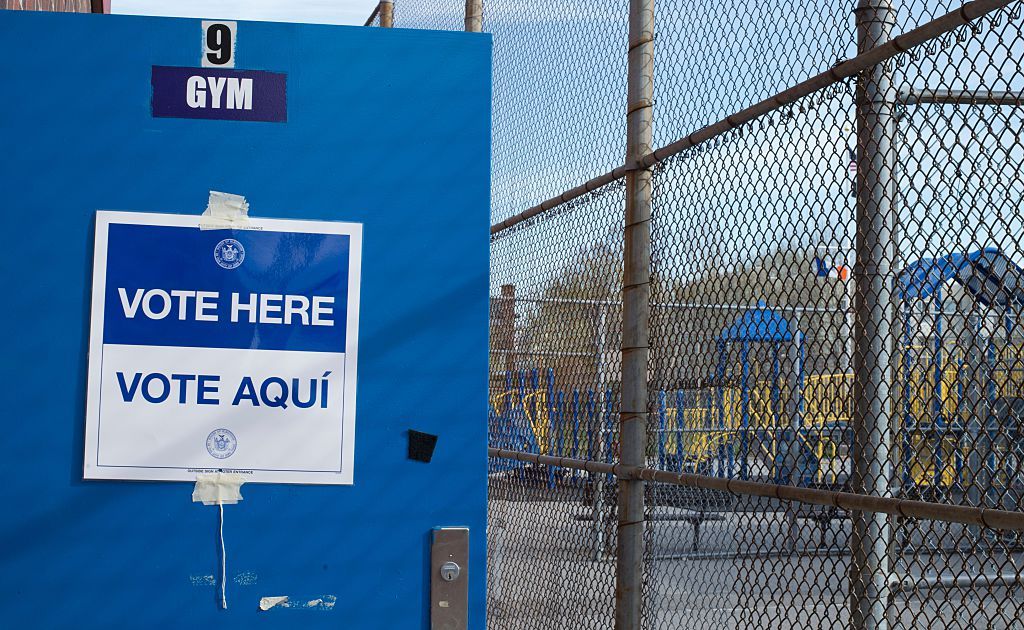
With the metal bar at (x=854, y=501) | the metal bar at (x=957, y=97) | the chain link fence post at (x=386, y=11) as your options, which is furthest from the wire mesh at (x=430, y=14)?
the metal bar at (x=957, y=97)

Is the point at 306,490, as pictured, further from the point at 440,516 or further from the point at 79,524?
the point at 79,524

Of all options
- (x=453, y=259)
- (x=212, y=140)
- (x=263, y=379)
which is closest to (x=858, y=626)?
(x=453, y=259)

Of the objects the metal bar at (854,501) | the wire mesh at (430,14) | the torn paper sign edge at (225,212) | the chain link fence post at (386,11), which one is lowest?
the metal bar at (854,501)

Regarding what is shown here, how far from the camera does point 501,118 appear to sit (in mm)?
6820

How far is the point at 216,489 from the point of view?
2.93 meters

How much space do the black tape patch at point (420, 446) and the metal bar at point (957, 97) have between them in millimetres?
1547

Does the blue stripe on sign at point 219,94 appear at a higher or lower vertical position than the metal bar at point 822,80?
lower

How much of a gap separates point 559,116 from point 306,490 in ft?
10.1

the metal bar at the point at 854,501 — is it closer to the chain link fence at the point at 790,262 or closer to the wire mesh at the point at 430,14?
the chain link fence at the point at 790,262

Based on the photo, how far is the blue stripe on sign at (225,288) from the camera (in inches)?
115

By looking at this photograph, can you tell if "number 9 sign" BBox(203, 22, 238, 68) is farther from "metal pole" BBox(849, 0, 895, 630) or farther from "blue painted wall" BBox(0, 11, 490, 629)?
"metal pole" BBox(849, 0, 895, 630)

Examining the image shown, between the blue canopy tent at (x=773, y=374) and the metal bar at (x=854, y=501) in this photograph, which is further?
the blue canopy tent at (x=773, y=374)

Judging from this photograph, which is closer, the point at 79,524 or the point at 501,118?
the point at 79,524

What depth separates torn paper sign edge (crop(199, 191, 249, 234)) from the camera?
2953 millimetres
